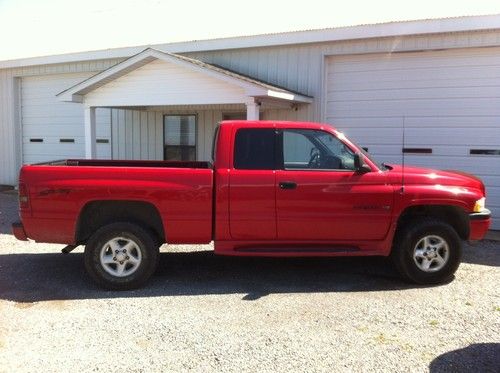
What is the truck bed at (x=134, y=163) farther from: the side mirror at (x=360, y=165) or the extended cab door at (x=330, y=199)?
the side mirror at (x=360, y=165)

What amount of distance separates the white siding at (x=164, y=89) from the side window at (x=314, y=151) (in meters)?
3.80

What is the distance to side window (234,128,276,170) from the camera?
5.78 m

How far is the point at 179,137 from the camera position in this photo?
12.9 meters

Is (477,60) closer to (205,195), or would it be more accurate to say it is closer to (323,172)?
(323,172)

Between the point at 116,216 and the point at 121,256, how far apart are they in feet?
1.58

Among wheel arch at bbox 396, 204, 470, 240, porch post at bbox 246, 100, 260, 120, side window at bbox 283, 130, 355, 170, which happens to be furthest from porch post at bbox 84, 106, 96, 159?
wheel arch at bbox 396, 204, 470, 240

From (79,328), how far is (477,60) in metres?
8.25

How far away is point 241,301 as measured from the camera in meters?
5.35

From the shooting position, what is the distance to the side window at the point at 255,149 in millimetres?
5777

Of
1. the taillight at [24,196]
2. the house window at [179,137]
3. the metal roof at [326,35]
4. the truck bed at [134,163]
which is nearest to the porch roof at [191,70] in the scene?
the metal roof at [326,35]

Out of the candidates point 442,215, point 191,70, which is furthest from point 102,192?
point 191,70

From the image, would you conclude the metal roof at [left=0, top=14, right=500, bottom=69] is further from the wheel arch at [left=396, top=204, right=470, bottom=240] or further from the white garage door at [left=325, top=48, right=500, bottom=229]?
the wheel arch at [left=396, top=204, right=470, bottom=240]

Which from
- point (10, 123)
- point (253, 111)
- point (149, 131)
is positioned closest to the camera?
point (253, 111)

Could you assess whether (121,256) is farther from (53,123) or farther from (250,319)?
(53,123)
